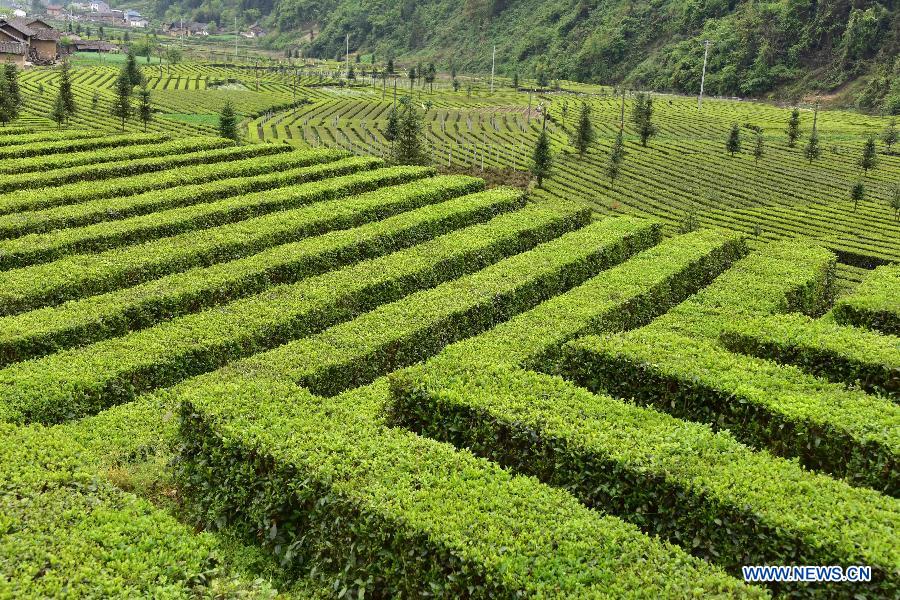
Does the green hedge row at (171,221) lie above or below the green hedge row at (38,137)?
below

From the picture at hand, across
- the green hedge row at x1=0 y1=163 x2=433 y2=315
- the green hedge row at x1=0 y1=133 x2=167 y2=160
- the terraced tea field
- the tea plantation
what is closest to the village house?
the green hedge row at x1=0 y1=133 x2=167 y2=160

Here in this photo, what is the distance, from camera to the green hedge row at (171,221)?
26.7 m

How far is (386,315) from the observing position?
21.7 meters

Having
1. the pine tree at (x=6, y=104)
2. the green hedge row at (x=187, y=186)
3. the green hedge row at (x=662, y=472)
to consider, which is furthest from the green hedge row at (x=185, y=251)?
the pine tree at (x=6, y=104)

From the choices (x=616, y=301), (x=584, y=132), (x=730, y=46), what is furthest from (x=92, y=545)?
(x=730, y=46)

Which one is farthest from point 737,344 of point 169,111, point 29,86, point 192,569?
point 29,86

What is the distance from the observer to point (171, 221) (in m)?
29.9

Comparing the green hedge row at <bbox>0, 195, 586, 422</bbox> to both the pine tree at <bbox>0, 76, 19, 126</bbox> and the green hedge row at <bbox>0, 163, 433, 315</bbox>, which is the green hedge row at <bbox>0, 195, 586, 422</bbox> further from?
the pine tree at <bbox>0, 76, 19, 126</bbox>

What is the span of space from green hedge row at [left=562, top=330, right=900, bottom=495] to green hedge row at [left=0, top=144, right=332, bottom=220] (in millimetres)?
23789

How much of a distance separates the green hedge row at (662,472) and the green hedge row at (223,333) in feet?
21.0

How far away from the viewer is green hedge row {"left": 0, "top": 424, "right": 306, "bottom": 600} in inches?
416

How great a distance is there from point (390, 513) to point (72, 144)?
39879 millimetres

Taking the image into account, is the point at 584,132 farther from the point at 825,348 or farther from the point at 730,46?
the point at 730,46

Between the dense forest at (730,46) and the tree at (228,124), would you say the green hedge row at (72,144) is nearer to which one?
the tree at (228,124)
